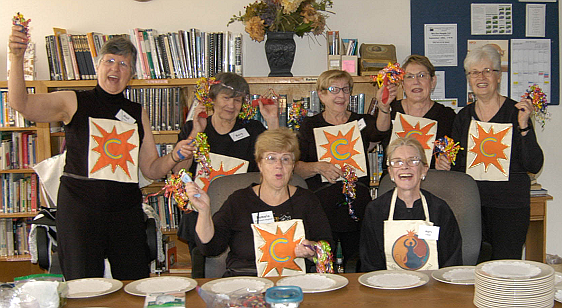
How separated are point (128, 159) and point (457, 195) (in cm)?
168

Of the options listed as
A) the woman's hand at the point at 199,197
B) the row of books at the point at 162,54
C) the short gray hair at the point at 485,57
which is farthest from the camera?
the row of books at the point at 162,54

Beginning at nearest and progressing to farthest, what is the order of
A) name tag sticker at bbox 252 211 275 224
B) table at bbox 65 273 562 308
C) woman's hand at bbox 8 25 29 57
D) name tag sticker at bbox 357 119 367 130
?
1. table at bbox 65 273 562 308
2. woman's hand at bbox 8 25 29 57
3. name tag sticker at bbox 252 211 275 224
4. name tag sticker at bbox 357 119 367 130

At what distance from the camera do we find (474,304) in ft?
5.49

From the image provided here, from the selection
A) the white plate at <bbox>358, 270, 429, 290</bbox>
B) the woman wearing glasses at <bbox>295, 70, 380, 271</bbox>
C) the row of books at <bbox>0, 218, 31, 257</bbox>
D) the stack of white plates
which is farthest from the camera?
the row of books at <bbox>0, 218, 31, 257</bbox>

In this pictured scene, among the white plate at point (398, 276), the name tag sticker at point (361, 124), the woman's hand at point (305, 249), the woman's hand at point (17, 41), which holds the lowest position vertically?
the white plate at point (398, 276)

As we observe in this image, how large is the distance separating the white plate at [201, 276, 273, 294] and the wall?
2.91m

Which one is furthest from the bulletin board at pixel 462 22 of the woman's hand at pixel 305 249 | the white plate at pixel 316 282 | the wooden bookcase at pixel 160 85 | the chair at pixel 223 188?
the white plate at pixel 316 282

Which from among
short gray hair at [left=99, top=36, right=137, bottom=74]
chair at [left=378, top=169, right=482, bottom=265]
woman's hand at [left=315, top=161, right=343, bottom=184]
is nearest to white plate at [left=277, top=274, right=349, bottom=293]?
chair at [left=378, top=169, right=482, bottom=265]

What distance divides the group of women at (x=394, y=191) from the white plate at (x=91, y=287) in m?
0.45

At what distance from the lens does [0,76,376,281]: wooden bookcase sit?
420 cm

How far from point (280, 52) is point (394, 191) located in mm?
2018

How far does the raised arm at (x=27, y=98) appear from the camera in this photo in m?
A: 2.18

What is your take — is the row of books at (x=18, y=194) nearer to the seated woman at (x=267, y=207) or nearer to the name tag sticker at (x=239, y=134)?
the name tag sticker at (x=239, y=134)

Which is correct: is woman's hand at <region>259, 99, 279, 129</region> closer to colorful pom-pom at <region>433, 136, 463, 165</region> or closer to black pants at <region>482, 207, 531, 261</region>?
colorful pom-pom at <region>433, 136, 463, 165</region>
